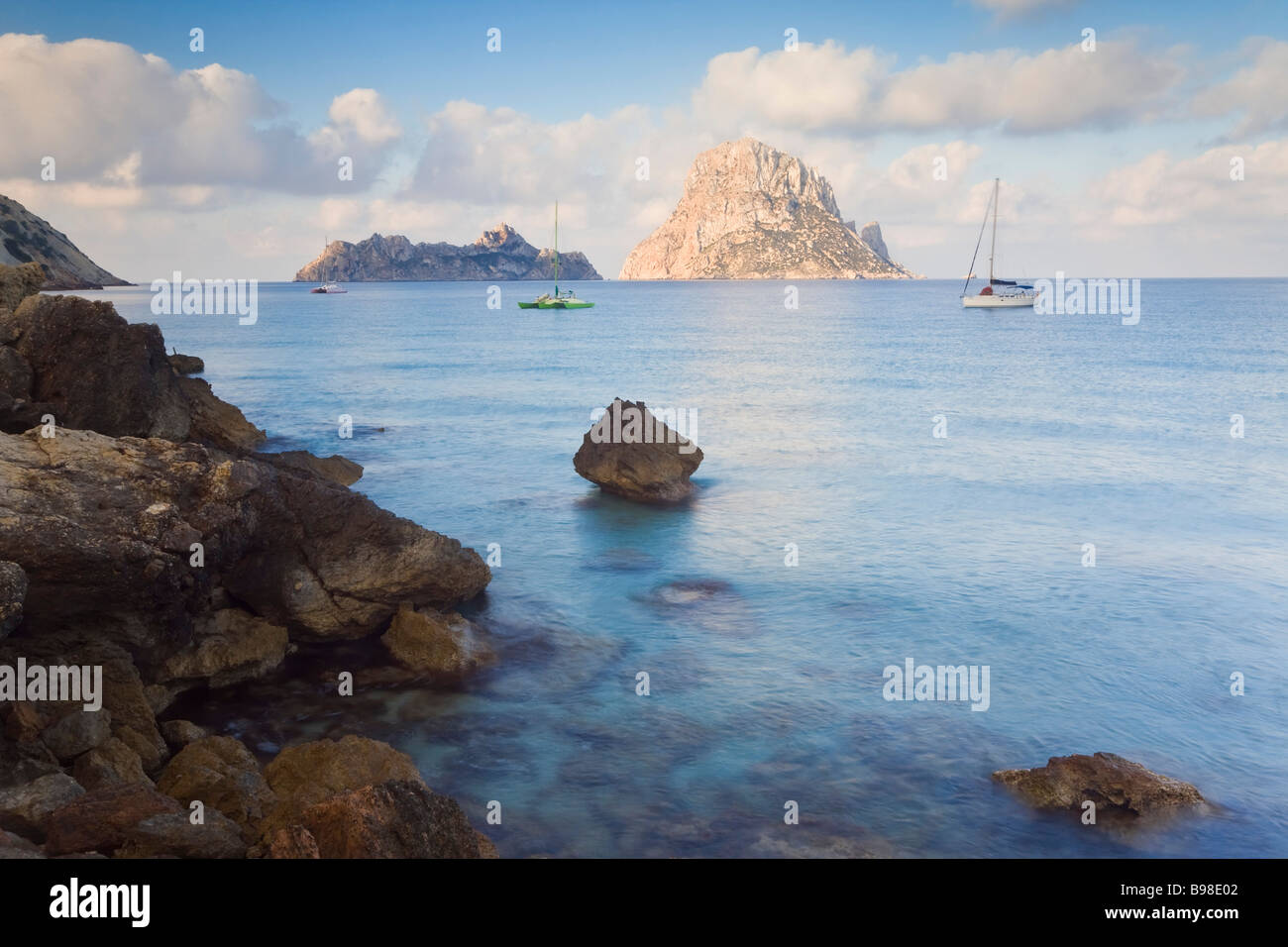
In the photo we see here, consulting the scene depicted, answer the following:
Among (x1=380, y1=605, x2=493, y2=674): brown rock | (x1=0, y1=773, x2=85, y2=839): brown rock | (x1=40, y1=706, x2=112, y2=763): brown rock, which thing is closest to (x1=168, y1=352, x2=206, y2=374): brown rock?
(x1=380, y1=605, x2=493, y2=674): brown rock

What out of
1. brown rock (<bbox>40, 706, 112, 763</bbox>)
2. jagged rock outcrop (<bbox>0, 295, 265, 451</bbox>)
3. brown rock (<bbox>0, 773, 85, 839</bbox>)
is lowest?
brown rock (<bbox>40, 706, 112, 763</bbox>)

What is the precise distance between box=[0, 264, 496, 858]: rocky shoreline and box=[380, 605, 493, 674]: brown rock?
0.04 meters

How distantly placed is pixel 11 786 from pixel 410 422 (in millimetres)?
44258

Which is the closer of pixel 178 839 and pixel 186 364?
pixel 178 839

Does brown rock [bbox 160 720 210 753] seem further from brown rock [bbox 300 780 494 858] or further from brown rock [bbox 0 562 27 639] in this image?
brown rock [bbox 300 780 494 858]

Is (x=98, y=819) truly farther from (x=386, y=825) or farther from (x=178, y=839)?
(x=386, y=825)

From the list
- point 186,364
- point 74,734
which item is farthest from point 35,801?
point 186,364

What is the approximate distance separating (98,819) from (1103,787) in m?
14.5

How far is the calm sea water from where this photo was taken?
15883 millimetres

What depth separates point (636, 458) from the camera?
35.3 metres
